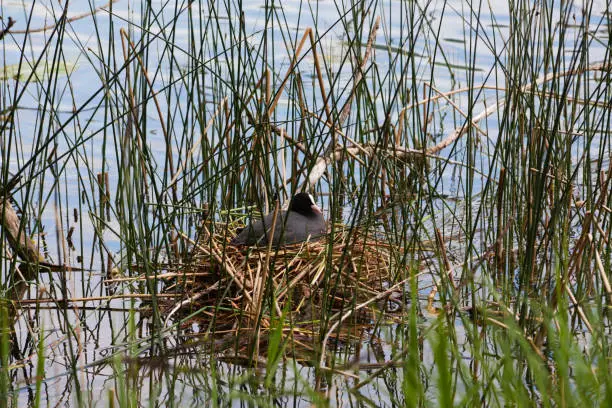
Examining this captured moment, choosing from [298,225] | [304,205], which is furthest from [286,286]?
[304,205]

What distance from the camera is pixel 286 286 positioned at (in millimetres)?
3547

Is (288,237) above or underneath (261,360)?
above

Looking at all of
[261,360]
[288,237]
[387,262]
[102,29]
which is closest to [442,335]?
[261,360]

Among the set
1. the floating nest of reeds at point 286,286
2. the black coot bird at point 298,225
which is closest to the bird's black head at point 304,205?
the black coot bird at point 298,225

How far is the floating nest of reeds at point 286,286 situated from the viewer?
3521 millimetres

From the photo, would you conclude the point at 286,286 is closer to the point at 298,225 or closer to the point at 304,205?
the point at 298,225

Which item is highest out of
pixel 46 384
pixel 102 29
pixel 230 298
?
pixel 102 29

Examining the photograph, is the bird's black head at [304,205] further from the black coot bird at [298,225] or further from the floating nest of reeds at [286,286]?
the floating nest of reeds at [286,286]

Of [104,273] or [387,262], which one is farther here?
[104,273]

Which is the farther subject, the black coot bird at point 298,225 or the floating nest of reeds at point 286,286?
the black coot bird at point 298,225

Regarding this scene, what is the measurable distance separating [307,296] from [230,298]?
0.33 m

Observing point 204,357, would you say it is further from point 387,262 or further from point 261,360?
point 387,262

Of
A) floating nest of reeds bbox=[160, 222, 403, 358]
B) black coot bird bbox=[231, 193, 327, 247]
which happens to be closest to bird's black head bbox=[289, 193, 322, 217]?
black coot bird bbox=[231, 193, 327, 247]

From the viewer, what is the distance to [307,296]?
12.4ft
